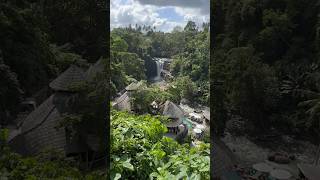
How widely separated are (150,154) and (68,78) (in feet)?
3.17

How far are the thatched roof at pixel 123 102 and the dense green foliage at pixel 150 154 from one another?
171mm

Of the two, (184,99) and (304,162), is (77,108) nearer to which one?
(184,99)

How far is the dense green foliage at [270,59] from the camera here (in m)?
2.98

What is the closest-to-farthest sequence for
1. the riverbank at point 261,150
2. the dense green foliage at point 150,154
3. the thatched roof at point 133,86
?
the dense green foliage at point 150,154 < the riverbank at point 261,150 < the thatched roof at point 133,86

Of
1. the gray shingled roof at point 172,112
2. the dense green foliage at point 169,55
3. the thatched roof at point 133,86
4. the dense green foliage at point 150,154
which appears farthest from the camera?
the thatched roof at point 133,86

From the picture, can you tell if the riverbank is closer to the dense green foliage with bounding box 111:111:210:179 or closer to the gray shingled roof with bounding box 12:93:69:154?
the dense green foliage with bounding box 111:111:210:179

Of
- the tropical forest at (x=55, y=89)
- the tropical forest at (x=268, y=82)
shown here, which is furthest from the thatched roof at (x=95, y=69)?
the tropical forest at (x=268, y=82)

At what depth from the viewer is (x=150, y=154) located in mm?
3090

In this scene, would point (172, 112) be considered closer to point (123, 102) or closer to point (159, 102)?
point (159, 102)

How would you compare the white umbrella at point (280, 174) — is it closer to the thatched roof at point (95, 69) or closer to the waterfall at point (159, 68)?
the waterfall at point (159, 68)

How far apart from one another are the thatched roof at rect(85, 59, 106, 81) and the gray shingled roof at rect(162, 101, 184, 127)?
2.49ft

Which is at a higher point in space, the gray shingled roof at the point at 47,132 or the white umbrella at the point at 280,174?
the gray shingled roof at the point at 47,132

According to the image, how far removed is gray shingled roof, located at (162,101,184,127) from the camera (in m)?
3.47

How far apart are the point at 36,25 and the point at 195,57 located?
1452 mm
